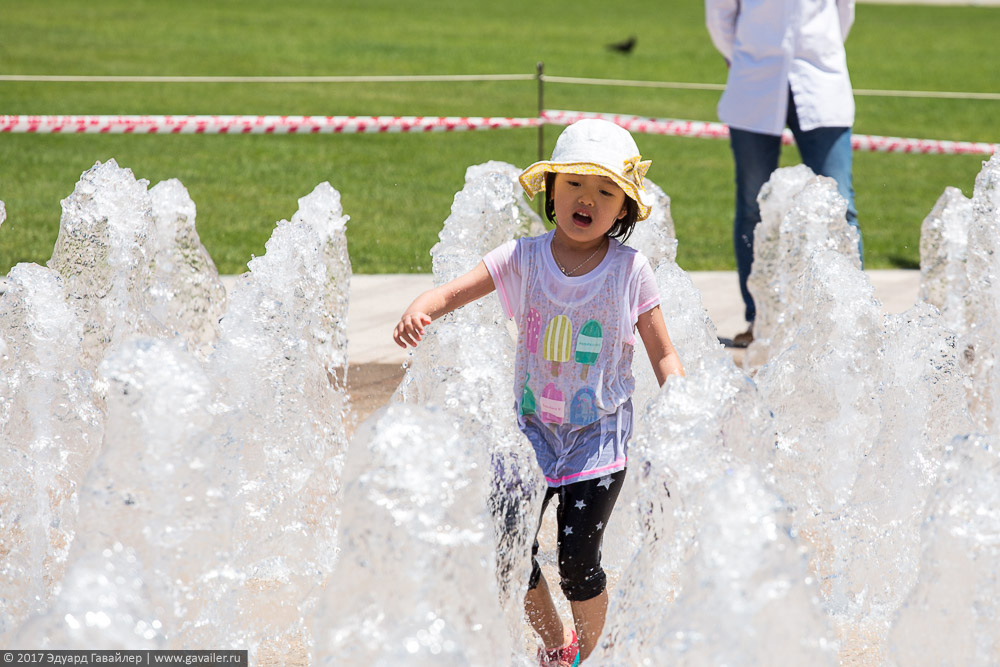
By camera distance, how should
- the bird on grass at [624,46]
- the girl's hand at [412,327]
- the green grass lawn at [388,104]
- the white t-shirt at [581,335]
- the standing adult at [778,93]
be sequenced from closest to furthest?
the girl's hand at [412,327]
the white t-shirt at [581,335]
the standing adult at [778,93]
the green grass lawn at [388,104]
the bird on grass at [624,46]

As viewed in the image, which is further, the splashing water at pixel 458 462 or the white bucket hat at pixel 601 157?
the white bucket hat at pixel 601 157

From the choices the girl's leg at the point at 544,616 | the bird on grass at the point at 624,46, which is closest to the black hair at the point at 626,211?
the girl's leg at the point at 544,616

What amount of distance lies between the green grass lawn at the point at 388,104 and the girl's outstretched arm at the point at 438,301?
14.1 feet

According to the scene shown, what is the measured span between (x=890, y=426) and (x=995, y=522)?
1.42m

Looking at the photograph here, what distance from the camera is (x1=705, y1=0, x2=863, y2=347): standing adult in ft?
18.3

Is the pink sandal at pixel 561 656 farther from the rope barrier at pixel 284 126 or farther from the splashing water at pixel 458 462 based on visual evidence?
the rope barrier at pixel 284 126

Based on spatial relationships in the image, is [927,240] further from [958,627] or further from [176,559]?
[176,559]

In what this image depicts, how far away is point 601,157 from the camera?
9.62 feet

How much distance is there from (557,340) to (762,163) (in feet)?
10.00

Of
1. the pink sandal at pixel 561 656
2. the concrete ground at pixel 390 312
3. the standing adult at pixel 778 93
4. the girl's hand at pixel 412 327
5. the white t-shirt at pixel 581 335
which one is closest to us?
the girl's hand at pixel 412 327

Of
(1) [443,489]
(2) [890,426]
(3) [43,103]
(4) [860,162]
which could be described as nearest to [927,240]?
(2) [890,426]

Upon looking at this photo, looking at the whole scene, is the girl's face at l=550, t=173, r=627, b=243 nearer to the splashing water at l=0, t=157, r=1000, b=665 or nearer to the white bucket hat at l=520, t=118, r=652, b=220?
the white bucket hat at l=520, t=118, r=652, b=220

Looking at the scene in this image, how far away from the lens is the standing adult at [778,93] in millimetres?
5574

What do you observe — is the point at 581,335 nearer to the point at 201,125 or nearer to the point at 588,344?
the point at 588,344
